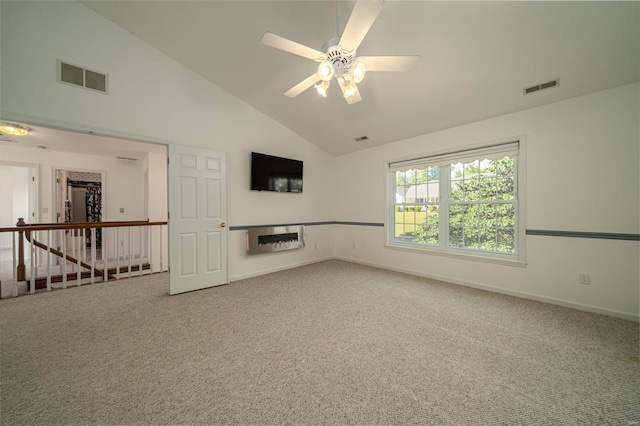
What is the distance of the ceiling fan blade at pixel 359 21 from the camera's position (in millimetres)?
1437

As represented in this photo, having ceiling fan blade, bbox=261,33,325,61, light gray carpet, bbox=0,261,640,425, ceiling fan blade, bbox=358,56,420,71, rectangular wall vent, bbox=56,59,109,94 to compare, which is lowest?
light gray carpet, bbox=0,261,640,425

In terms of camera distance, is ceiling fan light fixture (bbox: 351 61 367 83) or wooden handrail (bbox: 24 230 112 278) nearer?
ceiling fan light fixture (bbox: 351 61 367 83)

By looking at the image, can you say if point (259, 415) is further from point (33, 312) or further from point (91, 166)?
point (91, 166)

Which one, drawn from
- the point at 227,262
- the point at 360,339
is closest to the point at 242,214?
the point at 227,262

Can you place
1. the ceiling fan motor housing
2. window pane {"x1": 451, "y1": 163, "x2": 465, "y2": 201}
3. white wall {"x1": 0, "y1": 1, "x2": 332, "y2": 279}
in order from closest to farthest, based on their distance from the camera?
the ceiling fan motor housing → white wall {"x1": 0, "y1": 1, "x2": 332, "y2": 279} → window pane {"x1": 451, "y1": 163, "x2": 465, "y2": 201}

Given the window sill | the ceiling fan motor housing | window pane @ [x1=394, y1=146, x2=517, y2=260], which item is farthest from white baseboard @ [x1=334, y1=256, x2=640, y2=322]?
the ceiling fan motor housing

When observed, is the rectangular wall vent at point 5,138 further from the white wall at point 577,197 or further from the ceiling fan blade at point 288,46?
the white wall at point 577,197

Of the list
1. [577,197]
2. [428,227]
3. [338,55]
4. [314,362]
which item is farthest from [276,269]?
[577,197]

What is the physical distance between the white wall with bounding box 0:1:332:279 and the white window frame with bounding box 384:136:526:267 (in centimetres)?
186

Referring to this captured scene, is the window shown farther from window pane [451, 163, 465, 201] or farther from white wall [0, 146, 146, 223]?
white wall [0, 146, 146, 223]

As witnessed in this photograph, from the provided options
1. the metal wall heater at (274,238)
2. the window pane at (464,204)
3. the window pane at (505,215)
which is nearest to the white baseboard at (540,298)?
the window pane at (464,204)

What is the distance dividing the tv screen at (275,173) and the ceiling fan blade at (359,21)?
268 cm

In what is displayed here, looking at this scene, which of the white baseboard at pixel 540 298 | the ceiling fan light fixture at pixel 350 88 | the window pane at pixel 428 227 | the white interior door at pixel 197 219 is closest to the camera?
the ceiling fan light fixture at pixel 350 88

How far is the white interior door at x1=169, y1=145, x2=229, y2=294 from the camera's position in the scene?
129 inches
